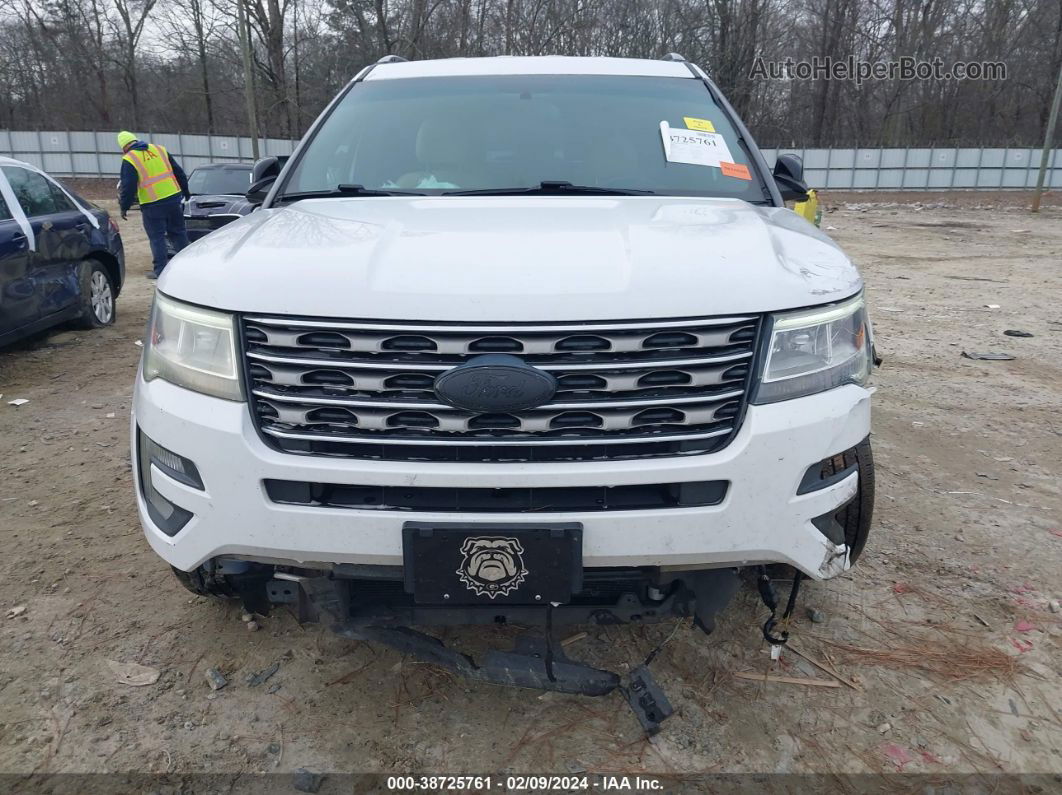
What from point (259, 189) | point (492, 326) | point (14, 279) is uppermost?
point (259, 189)

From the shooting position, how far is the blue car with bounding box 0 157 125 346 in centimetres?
544

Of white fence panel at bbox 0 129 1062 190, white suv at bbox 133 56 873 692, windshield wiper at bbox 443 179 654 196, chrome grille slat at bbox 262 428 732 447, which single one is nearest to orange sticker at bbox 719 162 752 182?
windshield wiper at bbox 443 179 654 196

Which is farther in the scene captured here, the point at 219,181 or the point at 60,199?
the point at 219,181

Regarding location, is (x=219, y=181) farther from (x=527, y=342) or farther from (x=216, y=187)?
(x=527, y=342)

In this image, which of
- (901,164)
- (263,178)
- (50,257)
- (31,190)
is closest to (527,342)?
(263,178)

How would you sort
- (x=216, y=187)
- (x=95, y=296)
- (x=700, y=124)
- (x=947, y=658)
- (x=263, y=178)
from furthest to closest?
(x=216, y=187)
(x=95, y=296)
(x=263, y=178)
(x=700, y=124)
(x=947, y=658)

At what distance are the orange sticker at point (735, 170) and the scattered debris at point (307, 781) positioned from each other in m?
2.48

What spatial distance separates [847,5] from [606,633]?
132 ft

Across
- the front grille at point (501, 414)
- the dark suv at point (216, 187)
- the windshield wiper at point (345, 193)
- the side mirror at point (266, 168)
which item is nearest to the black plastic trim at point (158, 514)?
the front grille at point (501, 414)

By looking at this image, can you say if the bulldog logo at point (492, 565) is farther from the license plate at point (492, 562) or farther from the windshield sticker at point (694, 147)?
the windshield sticker at point (694, 147)

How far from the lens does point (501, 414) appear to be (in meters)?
1.82

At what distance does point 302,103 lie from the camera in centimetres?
3353

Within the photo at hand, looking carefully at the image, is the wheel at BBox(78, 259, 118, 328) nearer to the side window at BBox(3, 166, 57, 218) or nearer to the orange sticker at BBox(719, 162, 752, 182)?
the side window at BBox(3, 166, 57, 218)

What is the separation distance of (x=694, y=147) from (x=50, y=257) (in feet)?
17.2
